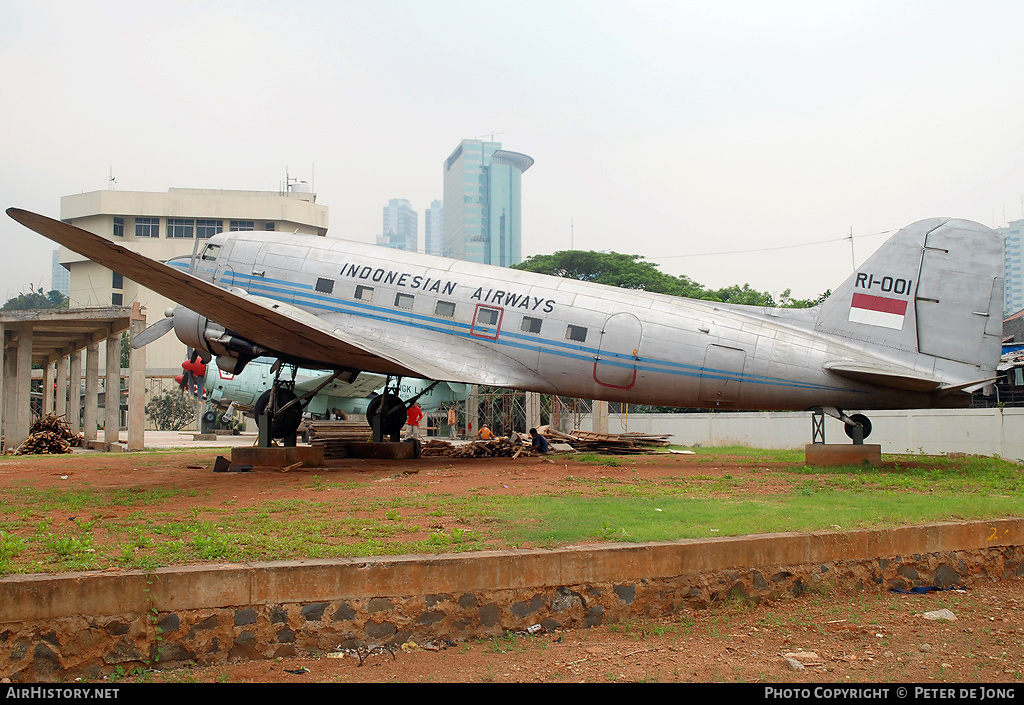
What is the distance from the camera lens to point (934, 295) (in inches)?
512

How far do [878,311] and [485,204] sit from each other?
168 m

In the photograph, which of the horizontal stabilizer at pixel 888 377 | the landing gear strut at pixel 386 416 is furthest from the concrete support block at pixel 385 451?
the horizontal stabilizer at pixel 888 377

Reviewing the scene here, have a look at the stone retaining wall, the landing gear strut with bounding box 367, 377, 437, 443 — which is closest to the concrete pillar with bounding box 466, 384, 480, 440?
the landing gear strut with bounding box 367, 377, 437, 443

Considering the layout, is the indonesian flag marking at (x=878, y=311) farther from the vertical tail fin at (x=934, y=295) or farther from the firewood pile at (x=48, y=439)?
the firewood pile at (x=48, y=439)

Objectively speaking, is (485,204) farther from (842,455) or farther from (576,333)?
(842,455)

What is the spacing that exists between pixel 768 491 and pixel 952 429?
15931 millimetres

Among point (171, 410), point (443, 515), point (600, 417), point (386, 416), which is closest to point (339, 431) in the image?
point (386, 416)

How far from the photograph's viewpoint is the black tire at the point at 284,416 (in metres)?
15.2

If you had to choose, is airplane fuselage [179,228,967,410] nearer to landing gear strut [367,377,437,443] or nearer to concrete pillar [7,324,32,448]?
landing gear strut [367,377,437,443]

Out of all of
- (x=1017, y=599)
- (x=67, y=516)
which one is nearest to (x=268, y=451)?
(x=67, y=516)

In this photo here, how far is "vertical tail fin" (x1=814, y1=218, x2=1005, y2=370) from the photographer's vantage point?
12648 mm

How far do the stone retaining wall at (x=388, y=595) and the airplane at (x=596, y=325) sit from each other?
6.34 metres

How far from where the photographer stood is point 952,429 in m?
22.7

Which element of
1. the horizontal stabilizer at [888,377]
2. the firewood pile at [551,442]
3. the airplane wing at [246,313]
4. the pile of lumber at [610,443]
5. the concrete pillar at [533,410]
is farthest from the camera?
the concrete pillar at [533,410]
